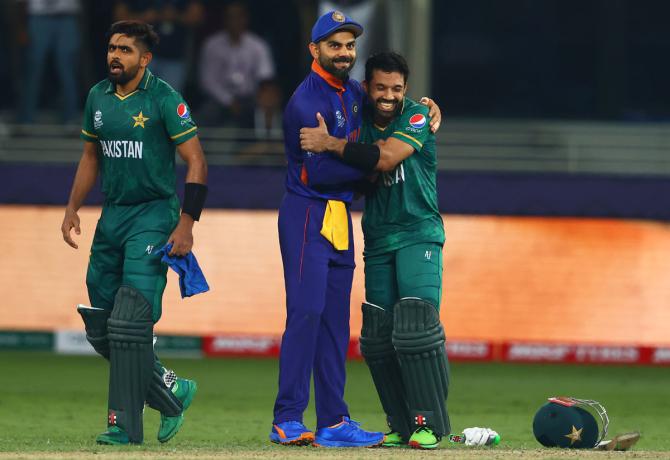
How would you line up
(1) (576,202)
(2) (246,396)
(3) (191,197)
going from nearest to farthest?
(3) (191,197), (2) (246,396), (1) (576,202)

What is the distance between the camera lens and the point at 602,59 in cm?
1658

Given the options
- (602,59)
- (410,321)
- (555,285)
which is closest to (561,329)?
(555,285)

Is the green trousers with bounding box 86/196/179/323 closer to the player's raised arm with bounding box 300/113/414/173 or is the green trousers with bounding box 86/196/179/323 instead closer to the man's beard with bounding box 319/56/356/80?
the player's raised arm with bounding box 300/113/414/173

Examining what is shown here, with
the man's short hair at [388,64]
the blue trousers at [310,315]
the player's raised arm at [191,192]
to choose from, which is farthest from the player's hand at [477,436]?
the man's short hair at [388,64]

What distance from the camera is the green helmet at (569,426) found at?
8.38 metres

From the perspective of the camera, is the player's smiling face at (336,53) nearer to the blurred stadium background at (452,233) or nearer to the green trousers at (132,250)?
the green trousers at (132,250)

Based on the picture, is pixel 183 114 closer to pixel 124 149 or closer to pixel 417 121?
pixel 124 149

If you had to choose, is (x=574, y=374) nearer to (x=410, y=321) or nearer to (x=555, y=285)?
(x=555, y=285)

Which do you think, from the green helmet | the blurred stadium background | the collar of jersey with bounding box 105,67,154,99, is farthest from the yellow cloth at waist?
the blurred stadium background

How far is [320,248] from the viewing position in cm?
818

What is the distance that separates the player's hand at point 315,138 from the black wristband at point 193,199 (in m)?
0.61

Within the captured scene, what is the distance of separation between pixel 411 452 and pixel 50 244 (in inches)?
287

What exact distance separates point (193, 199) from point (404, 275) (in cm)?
113

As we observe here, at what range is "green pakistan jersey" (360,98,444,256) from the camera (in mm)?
8227
